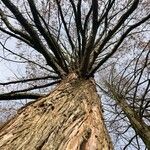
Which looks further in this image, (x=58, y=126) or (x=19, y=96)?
(x=19, y=96)

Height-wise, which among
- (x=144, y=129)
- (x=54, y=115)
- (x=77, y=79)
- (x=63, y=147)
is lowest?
(x=63, y=147)

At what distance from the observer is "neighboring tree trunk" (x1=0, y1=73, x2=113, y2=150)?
2.03m

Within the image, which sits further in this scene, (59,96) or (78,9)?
(78,9)

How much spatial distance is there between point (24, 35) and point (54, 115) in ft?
8.47

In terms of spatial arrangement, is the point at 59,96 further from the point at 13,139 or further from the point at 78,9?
the point at 78,9

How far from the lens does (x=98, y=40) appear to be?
5.94 meters

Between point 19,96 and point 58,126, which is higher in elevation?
point 19,96

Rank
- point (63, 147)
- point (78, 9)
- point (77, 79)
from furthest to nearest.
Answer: point (78, 9) → point (77, 79) → point (63, 147)

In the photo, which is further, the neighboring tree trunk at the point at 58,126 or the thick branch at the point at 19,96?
the thick branch at the point at 19,96

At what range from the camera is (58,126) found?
94.4 inches

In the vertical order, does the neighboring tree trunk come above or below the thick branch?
below

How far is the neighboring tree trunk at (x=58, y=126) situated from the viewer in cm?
203

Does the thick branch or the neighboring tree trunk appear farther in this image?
the thick branch

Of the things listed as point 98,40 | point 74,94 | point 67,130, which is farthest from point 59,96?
point 98,40
